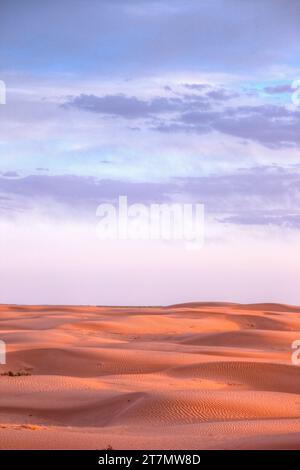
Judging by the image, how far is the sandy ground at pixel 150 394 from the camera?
8.84 meters

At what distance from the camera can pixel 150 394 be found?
40.0 feet

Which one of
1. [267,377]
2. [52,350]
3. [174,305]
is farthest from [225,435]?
[174,305]

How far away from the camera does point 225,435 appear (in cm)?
927

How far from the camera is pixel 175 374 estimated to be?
1608 cm

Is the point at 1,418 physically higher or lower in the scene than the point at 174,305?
lower

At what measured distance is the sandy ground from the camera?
8.84 meters
